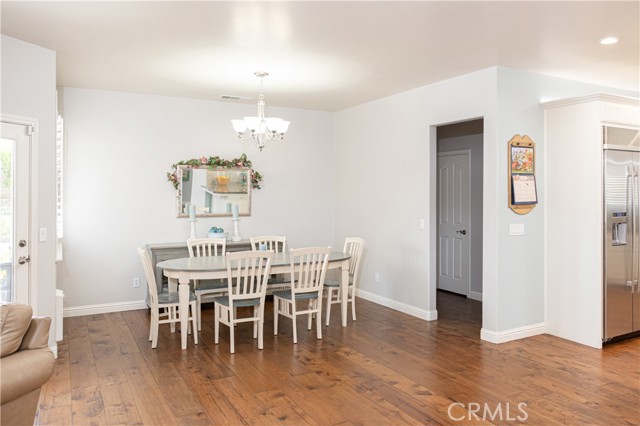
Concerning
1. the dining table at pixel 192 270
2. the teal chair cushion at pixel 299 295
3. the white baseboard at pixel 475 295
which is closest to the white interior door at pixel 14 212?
the dining table at pixel 192 270

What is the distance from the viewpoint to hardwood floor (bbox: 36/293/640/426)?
314cm

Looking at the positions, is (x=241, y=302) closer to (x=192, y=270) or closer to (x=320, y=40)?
(x=192, y=270)

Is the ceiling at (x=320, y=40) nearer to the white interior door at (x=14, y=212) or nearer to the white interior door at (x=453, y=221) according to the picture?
Result: the white interior door at (x=14, y=212)

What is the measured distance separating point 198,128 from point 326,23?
3.30m

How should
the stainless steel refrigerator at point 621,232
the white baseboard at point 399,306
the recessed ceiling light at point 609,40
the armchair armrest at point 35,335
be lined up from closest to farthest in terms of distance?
1. the armchair armrest at point 35,335
2. the recessed ceiling light at point 609,40
3. the stainless steel refrigerator at point 621,232
4. the white baseboard at point 399,306

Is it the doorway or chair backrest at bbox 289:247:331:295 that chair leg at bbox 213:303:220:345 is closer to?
chair backrest at bbox 289:247:331:295

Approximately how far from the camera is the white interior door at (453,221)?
700 centimetres

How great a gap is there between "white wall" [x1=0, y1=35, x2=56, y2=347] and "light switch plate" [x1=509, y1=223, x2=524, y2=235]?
4.10m

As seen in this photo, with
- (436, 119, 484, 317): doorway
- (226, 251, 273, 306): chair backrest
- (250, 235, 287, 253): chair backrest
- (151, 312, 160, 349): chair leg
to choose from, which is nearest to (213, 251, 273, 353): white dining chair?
(226, 251, 273, 306): chair backrest

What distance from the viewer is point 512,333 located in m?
4.76

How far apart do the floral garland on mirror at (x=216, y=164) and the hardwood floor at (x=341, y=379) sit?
1.90 metres

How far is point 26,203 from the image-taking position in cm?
401

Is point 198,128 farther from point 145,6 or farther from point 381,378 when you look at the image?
point 381,378

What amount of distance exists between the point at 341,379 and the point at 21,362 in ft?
7.04
